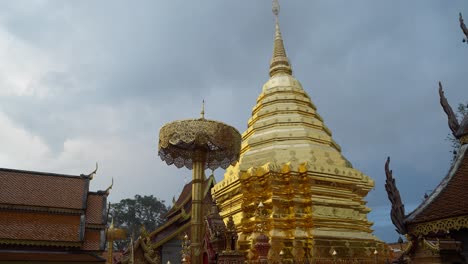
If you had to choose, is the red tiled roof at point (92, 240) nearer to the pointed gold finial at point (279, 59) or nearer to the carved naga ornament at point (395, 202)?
the pointed gold finial at point (279, 59)

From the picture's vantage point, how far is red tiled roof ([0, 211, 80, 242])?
14.1 metres

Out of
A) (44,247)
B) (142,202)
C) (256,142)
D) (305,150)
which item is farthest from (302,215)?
(142,202)

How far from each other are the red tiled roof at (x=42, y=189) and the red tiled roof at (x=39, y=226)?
1.35ft

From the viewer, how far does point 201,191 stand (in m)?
9.00

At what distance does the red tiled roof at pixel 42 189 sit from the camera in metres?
15.1

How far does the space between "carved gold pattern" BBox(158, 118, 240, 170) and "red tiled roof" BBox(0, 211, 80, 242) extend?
20.9 feet

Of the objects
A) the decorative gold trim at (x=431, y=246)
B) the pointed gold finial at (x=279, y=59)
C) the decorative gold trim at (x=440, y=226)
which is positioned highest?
the pointed gold finial at (x=279, y=59)

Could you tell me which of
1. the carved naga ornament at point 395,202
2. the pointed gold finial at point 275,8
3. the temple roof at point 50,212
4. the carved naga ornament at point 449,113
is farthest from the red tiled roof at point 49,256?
the pointed gold finial at point 275,8

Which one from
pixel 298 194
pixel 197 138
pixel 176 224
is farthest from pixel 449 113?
pixel 176 224

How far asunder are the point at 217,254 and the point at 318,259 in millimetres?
4182

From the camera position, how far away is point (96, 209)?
632 inches

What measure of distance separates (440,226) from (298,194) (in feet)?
29.1

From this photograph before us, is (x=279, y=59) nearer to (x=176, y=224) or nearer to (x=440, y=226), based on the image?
(x=176, y=224)

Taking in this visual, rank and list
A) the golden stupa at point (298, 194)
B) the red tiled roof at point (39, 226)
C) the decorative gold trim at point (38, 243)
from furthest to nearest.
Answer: the red tiled roof at point (39, 226) → the decorative gold trim at point (38, 243) → the golden stupa at point (298, 194)
